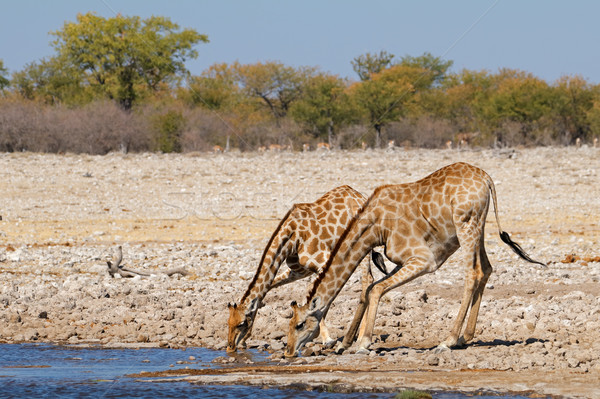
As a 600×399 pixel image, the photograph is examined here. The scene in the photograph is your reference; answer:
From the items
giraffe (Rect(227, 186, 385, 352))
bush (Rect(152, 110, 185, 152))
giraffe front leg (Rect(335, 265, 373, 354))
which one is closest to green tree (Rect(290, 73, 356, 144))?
bush (Rect(152, 110, 185, 152))

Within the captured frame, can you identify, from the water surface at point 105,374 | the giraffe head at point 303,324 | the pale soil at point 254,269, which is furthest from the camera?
the giraffe head at point 303,324

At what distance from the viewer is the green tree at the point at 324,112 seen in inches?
2165

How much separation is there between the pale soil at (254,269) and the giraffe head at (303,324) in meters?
0.22

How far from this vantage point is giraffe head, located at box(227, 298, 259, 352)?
9148 millimetres

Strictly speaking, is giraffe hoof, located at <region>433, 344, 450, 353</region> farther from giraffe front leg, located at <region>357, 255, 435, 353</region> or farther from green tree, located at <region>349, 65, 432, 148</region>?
green tree, located at <region>349, 65, 432, 148</region>

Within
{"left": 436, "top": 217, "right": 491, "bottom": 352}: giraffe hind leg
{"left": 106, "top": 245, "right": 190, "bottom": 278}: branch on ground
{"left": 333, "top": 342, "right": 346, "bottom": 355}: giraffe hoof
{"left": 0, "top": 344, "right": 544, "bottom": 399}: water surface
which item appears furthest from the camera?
{"left": 106, "top": 245, "right": 190, "bottom": 278}: branch on ground

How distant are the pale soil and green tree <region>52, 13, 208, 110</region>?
74.6ft

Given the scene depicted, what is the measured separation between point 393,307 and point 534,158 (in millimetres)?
20197

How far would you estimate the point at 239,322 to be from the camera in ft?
30.0

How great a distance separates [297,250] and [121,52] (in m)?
45.3

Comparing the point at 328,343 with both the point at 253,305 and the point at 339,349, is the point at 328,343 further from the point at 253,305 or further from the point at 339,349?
the point at 253,305

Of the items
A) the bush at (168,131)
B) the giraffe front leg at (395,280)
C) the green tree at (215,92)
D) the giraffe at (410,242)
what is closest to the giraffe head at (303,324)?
the giraffe at (410,242)

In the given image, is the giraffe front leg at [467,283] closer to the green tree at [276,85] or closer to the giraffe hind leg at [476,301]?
the giraffe hind leg at [476,301]

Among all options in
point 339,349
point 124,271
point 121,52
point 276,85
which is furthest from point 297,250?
point 276,85
